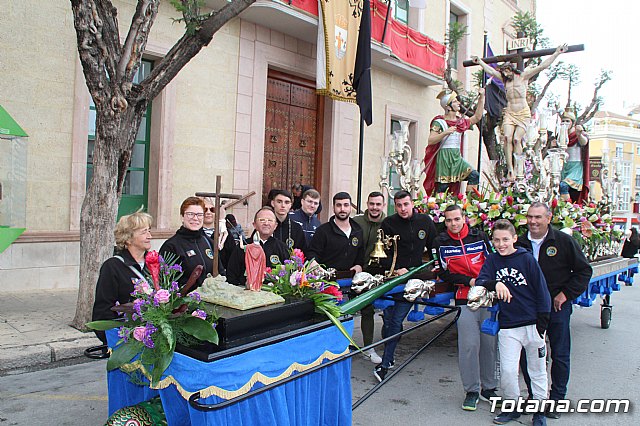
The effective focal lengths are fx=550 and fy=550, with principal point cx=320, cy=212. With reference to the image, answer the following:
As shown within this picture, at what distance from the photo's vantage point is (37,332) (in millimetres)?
6688

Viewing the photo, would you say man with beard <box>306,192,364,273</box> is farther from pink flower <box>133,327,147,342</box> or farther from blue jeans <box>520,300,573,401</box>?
pink flower <box>133,327,147,342</box>

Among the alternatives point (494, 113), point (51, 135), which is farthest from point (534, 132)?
point (51, 135)

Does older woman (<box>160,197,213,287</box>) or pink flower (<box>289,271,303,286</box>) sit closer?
pink flower (<box>289,271,303,286</box>)

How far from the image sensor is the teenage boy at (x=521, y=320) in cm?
453

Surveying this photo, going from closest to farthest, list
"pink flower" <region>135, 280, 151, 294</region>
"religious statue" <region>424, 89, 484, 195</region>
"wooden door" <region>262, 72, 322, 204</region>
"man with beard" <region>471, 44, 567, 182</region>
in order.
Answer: "pink flower" <region>135, 280, 151, 294</region>, "man with beard" <region>471, 44, 567, 182</region>, "religious statue" <region>424, 89, 484, 195</region>, "wooden door" <region>262, 72, 322, 204</region>

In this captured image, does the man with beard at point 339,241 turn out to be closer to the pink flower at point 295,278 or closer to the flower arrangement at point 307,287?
the flower arrangement at point 307,287

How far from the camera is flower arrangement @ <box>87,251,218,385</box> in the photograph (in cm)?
282

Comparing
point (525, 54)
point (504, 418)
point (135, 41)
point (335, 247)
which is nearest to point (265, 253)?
point (335, 247)

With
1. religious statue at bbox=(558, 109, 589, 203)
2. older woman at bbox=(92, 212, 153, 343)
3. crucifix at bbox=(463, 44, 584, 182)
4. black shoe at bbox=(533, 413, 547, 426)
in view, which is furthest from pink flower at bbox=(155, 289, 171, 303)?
religious statue at bbox=(558, 109, 589, 203)

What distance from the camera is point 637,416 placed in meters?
4.86

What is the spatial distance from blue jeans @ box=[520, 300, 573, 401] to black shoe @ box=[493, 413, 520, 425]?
276mm

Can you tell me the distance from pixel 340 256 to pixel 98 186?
3.25 m

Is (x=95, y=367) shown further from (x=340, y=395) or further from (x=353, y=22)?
(x=353, y=22)

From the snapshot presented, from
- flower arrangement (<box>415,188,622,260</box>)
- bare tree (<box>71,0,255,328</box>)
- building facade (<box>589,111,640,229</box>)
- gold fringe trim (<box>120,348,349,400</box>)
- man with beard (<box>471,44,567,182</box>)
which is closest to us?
gold fringe trim (<box>120,348,349,400</box>)
